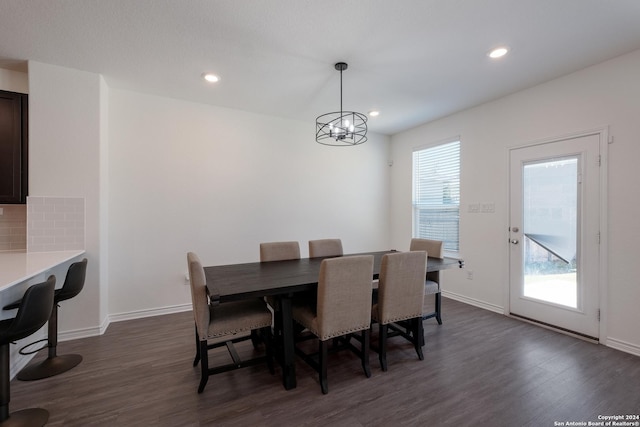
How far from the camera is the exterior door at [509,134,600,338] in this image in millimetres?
2863

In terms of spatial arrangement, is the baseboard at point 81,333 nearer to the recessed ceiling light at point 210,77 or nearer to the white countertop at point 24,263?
the white countertop at point 24,263

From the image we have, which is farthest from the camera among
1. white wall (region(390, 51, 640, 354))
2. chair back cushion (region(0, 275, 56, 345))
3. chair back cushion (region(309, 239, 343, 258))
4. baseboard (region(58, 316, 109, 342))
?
chair back cushion (region(309, 239, 343, 258))

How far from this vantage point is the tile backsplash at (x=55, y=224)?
2.74 metres

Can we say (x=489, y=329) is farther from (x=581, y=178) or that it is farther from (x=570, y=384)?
(x=581, y=178)

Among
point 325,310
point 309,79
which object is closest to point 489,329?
point 325,310

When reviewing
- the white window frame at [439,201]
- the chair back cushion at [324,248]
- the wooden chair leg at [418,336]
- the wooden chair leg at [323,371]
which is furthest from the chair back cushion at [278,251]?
the white window frame at [439,201]

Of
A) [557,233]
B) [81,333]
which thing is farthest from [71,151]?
[557,233]

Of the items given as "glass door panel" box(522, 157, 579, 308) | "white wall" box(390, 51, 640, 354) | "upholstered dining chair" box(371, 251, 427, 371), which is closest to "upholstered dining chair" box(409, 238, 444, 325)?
"upholstered dining chair" box(371, 251, 427, 371)

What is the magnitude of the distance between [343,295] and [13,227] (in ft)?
11.1

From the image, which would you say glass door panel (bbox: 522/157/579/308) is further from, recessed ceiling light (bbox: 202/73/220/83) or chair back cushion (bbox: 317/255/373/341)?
recessed ceiling light (bbox: 202/73/220/83)

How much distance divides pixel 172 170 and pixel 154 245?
98 cm

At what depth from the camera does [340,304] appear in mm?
2109

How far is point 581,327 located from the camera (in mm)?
2930

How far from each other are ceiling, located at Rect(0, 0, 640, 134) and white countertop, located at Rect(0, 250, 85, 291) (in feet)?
6.04
